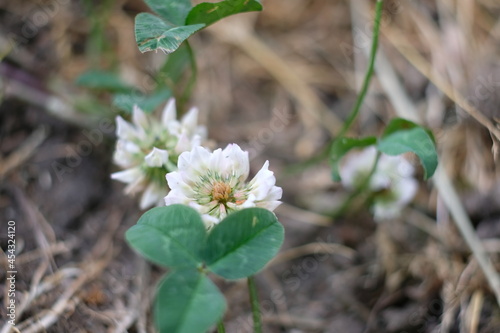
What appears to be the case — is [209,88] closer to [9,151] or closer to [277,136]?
[277,136]

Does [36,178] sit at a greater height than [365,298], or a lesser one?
greater

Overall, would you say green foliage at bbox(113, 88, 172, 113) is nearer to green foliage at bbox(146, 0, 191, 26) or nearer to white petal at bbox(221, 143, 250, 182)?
green foliage at bbox(146, 0, 191, 26)

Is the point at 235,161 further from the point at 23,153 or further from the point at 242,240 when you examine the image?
the point at 23,153

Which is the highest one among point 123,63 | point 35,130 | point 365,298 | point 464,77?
point 464,77

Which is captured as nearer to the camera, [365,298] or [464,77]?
[365,298]

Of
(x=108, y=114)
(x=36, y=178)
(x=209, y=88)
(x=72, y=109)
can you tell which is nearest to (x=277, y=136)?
(x=209, y=88)

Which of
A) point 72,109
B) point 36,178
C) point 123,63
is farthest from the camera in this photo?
point 123,63

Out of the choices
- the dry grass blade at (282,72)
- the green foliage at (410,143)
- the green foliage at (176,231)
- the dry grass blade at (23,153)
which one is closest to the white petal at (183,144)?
the green foliage at (176,231)
